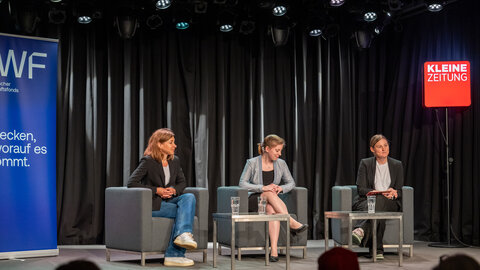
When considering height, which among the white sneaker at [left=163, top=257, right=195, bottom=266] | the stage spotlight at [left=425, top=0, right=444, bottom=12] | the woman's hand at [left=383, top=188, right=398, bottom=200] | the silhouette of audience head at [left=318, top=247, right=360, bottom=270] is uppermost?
the stage spotlight at [left=425, top=0, right=444, bottom=12]

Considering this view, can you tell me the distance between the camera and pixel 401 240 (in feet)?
17.9

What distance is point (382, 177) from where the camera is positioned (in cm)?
605

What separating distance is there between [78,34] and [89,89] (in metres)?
0.58

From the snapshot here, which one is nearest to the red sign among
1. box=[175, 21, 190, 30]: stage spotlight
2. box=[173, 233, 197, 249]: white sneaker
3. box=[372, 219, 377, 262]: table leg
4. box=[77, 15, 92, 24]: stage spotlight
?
box=[372, 219, 377, 262]: table leg

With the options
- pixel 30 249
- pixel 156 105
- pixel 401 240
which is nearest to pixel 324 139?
pixel 156 105

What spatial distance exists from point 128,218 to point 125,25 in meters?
2.05

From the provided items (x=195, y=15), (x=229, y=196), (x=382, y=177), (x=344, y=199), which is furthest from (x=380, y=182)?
(x=195, y=15)

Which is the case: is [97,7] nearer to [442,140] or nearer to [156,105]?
[156,105]

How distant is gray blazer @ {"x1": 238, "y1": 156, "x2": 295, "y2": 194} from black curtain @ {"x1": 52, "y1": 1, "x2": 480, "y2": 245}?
4.69 ft

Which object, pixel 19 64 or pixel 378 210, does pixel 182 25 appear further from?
pixel 378 210

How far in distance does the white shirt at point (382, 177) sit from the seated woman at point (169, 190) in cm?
175

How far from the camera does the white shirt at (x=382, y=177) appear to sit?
238 inches

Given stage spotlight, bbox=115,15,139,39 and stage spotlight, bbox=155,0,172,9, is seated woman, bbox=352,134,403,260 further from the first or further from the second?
stage spotlight, bbox=115,15,139,39

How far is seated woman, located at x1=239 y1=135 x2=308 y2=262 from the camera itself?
5.69 meters
